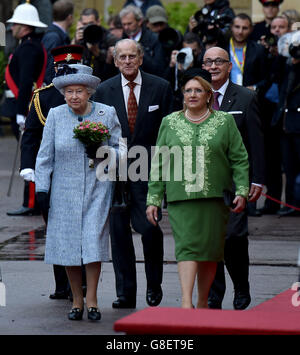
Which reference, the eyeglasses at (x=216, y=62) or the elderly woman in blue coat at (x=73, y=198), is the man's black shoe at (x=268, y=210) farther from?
the elderly woman in blue coat at (x=73, y=198)

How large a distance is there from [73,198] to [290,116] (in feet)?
17.7

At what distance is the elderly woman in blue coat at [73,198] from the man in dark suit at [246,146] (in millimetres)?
908

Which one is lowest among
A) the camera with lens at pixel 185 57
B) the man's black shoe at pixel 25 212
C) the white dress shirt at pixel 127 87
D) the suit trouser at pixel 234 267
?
the man's black shoe at pixel 25 212

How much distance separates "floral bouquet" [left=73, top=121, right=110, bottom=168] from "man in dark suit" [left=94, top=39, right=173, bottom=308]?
724 mm

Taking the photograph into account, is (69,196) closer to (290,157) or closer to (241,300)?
(241,300)

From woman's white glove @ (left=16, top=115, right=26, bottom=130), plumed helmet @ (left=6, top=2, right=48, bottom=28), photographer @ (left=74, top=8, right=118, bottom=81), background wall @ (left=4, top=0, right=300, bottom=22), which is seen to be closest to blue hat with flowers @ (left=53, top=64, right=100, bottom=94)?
photographer @ (left=74, top=8, right=118, bottom=81)

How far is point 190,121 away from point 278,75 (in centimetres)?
560

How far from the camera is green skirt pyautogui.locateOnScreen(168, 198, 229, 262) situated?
23.6 feet

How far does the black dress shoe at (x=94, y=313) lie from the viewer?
7.57 meters

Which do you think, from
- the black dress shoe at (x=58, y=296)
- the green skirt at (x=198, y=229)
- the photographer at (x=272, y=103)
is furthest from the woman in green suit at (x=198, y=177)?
the photographer at (x=272, y=103)

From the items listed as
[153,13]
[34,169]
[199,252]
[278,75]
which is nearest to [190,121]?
[199,252]

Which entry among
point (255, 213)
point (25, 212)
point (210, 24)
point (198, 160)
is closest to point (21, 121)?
point (25, 212)

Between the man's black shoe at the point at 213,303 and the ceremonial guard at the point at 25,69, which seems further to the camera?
the ceremonial guard at the point at 25,69

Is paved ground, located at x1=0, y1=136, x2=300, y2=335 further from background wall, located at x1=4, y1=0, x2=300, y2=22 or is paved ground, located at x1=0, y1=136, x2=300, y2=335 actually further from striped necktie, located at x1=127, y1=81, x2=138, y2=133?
background wall, located at x1=4, y1=0, x2=300, y2=22
